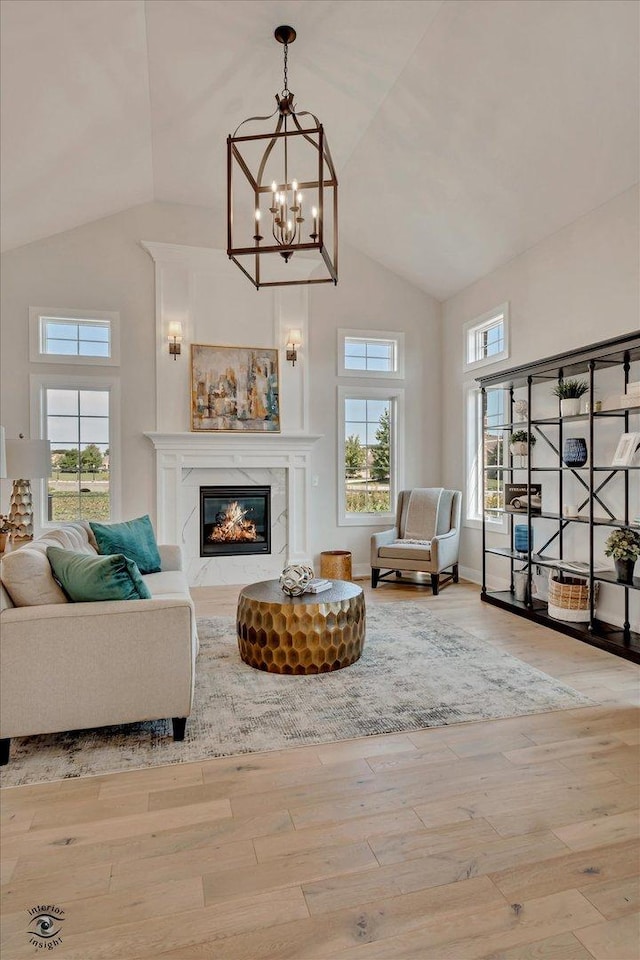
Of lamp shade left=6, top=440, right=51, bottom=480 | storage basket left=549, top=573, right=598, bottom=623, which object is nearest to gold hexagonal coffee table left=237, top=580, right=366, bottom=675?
storage basket left=549, top=573, right=598, bottom=623

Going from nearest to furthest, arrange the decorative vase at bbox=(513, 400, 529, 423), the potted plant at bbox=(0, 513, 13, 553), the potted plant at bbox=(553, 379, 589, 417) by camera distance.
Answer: the potted plant at bbox=(0, 513, 13, 553) < the potted plant at bbox=(553, 379, 589, 417) < the decorative vase at bbox=(513, 400, 529, 423)

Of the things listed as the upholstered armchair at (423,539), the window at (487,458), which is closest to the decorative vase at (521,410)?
the window at (487,458)

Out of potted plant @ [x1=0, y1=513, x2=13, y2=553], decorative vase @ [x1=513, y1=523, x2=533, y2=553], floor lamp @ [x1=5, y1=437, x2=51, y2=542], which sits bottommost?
decorative vase @ [x1=513, y1=523, x2=533, y2=553]

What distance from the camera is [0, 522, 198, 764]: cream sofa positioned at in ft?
7.96

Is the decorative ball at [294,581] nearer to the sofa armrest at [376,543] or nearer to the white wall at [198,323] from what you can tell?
the sofa armrest at [376,543]

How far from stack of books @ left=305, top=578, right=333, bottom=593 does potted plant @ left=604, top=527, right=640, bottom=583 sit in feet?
6.61

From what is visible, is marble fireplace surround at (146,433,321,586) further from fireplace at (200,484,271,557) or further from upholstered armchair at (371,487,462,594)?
upholstered armchair at (371,487,462,594)

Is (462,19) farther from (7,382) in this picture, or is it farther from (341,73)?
(7,382)

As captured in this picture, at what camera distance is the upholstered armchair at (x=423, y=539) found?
5.69 meters

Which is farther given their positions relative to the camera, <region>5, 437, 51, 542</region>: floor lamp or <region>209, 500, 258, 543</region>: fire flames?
<region>209, 500, 258, 543</region>: fire flames

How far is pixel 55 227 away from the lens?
5.62 meters

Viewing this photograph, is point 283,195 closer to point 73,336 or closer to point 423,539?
point 73,336

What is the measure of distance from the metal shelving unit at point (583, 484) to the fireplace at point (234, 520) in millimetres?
2511

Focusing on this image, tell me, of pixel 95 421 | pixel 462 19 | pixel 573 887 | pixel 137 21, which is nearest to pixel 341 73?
pixel 462 19
